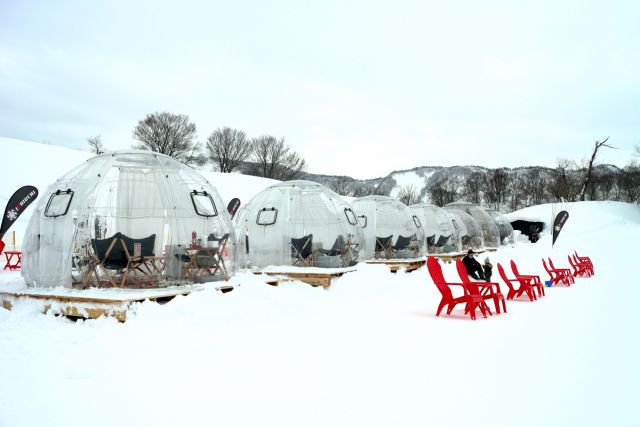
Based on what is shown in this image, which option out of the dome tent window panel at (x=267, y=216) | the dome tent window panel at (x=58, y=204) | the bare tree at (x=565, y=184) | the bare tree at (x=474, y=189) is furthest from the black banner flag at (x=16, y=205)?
the bare tree at (x=474, y=189)

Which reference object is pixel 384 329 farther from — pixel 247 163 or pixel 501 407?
pixel 247 163

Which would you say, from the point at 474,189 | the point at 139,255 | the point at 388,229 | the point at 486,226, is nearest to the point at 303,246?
the point at 139,255

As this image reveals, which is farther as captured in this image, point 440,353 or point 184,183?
point 184,183

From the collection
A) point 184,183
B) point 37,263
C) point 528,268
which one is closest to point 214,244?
point 184,183

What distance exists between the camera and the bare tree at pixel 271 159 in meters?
55.8

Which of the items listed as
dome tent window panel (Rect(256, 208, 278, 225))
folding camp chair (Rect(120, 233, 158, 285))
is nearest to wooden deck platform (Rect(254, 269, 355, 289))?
dome tent window panel (Rect(256, 208, 278, 225))

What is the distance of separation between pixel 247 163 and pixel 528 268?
136 ft

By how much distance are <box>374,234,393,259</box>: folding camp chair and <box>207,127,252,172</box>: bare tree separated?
38134mm

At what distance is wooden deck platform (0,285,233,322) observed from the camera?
686 centimetres

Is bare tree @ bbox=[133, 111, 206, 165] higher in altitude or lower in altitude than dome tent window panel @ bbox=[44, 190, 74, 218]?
higher

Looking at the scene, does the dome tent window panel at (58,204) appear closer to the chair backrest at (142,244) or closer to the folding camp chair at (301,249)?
the chair backrest at (142,244)

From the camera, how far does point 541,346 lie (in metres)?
5.96

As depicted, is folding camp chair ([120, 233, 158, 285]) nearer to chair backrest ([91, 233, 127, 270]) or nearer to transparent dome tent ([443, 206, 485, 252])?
chair backrest ([91, 233, 127, 270])

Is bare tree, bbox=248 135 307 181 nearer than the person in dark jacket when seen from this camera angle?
No
